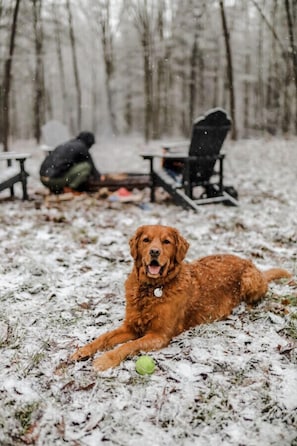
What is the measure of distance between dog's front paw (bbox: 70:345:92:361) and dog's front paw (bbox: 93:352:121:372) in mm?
111

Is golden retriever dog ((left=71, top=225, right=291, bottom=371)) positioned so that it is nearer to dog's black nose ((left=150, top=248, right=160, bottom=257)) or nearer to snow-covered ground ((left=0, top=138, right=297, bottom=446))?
dog's black nose ((left=150, top=248, right=160, bottom=257))

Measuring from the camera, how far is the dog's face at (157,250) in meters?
3.32

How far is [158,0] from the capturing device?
75.7 ft

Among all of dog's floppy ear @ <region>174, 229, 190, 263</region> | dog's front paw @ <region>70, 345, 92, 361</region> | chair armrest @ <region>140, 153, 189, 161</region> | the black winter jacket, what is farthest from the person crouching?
dog's front paw @ <region>70, 345, 92, 361</region>

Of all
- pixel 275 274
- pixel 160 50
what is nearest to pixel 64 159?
pixel 275 274

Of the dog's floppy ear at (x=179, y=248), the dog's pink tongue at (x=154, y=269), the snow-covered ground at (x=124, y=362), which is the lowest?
the snow-covered ground at (x=124, y=362)

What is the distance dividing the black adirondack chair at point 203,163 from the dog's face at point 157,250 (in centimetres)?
440

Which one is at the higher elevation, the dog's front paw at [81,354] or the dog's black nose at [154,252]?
the dog's black nose at [154,252]

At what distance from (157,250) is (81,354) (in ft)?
3.25

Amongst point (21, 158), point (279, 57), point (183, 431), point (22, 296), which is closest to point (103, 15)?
point (279, 57)

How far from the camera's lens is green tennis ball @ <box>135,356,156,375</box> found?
3.05 meters

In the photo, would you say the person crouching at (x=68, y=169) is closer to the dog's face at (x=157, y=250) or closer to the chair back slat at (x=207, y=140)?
the chair back slat at (x=207, y=140)

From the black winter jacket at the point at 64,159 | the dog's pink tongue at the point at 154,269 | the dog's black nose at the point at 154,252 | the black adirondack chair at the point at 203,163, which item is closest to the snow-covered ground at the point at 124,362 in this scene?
the dog's pink tongue at the point at 154,269

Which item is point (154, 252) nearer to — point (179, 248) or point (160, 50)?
point (179, 248)
